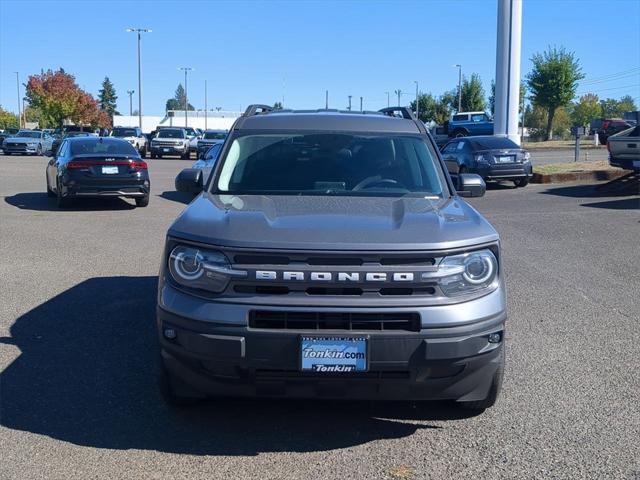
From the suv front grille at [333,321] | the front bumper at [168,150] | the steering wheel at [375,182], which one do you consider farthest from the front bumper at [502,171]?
the front bumper at [168,150]

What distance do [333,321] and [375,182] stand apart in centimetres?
184

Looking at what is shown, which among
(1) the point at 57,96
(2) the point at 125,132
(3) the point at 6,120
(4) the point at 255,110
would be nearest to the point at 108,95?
(3) the point at 6,120

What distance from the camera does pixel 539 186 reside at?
21234 mm

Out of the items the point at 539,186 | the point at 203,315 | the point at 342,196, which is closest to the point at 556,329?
the point at 342,196

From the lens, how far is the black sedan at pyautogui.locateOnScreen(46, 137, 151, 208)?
15.7m

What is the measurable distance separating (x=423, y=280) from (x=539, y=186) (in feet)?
59.4

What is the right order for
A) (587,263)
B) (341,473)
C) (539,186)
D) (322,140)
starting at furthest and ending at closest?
(539,186), (587,263), (322,140), (341,473)

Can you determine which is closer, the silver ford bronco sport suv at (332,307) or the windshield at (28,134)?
the silver ford bronco sport suv at (332,307)

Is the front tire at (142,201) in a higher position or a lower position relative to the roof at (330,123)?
lower

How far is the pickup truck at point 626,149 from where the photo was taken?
1764 cm

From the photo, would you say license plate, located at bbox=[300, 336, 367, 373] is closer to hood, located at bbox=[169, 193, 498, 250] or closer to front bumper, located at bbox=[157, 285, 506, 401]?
front bumper, located at bbox=[157, 285, 506, 401]

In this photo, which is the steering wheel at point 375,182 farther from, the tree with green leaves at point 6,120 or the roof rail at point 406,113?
the tree with green leaves at point 6,120

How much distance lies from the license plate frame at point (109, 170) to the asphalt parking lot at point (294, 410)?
268 inches

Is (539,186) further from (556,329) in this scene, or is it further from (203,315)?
(203,315)
